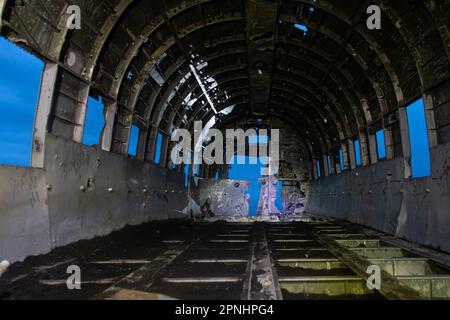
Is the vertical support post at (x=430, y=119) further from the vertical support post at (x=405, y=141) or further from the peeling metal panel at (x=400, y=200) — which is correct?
the vertical support post at (x=405, y=141)

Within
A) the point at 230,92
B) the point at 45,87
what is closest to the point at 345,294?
the point at 45,87

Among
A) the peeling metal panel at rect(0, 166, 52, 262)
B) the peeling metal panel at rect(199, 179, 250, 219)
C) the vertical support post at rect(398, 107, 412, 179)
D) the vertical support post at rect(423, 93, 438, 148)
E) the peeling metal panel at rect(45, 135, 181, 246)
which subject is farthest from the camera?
the peeling metal panel at rect(199, 179, 250, 219)

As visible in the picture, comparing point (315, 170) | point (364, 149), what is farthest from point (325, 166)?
point (364, 149)

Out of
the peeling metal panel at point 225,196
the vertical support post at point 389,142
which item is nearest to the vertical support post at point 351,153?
the vertical support post at point 389,142

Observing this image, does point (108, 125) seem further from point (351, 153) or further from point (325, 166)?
point (325, 166)

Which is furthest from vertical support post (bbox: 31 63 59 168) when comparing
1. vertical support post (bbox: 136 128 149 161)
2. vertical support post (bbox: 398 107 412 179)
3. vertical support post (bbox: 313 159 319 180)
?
vertical support post (bbox: 313 159 319 180)

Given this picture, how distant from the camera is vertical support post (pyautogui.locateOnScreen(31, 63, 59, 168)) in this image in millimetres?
5535

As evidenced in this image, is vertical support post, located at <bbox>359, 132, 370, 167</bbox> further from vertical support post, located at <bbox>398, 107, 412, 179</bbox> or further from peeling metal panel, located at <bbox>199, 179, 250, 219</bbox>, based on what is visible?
peeling metal panel, located at <bbox>199, 179, 250, 219</bbox>

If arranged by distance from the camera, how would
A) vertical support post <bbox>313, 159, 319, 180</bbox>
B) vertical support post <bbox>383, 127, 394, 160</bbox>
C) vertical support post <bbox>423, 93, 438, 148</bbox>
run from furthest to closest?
1. vertical support post <bbox>313, 159, 319, 180</bbox>
2. vertical support post <bbox>383, 127, 394, 160</bbox>
3. vertical support post <bbox>423, 93, 438, 148</bbox>

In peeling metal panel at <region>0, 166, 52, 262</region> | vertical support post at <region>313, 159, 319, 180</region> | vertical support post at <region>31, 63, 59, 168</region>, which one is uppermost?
vertical support post at <region>313, 159, 319, 180</region>

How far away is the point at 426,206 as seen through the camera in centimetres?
707

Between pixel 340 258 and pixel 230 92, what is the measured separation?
1129 centimetres

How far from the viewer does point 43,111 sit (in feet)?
18.6
